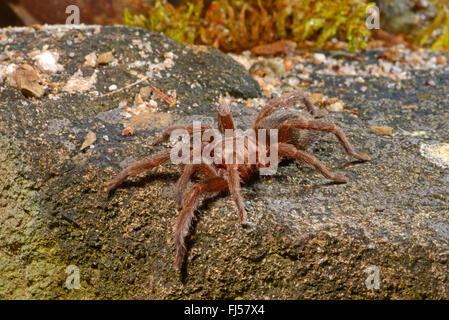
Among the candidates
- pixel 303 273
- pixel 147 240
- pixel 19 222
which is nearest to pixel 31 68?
pixel 19 222

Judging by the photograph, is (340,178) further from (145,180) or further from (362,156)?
(145,180)

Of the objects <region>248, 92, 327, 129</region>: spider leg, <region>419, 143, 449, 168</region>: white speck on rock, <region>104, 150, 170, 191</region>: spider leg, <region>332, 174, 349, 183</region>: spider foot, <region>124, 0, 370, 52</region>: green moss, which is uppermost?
<region>124, 0, 370, 52</region>: green moss

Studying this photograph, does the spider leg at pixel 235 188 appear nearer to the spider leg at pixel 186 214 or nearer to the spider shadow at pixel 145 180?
the spider leg at pixel 186 214

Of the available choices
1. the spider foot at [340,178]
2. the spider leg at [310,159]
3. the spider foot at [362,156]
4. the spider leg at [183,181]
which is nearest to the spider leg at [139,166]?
the spider leg at [183,181]

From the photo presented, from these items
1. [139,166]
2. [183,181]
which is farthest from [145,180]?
[183,181]

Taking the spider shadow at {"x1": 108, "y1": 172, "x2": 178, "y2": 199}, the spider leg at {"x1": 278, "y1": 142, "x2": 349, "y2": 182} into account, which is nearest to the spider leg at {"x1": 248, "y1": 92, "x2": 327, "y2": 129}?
the spider leg at {"x1": 278, "y1": 142, "x2": 349, "y2": 182}

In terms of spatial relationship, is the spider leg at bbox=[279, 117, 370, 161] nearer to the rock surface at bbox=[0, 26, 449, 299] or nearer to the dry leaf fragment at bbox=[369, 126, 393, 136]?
the rock surface at bbox=[0, 26, 449, 299]
